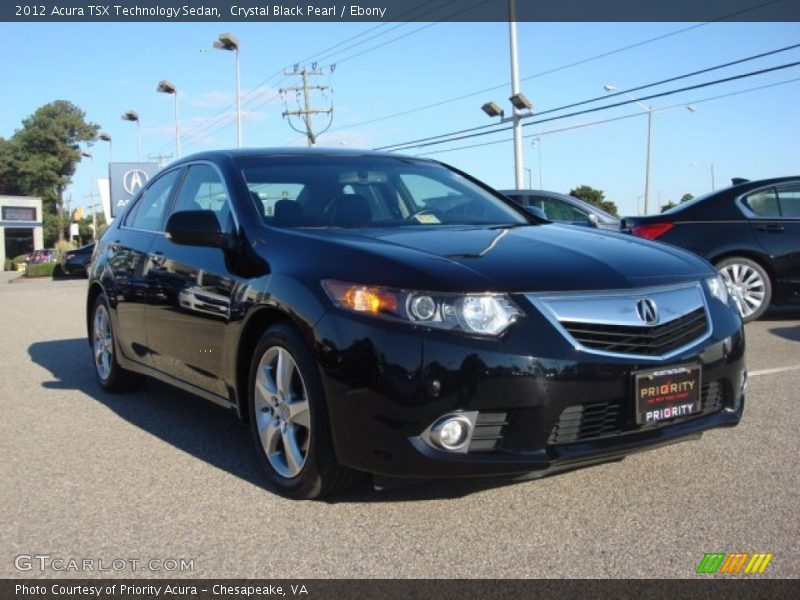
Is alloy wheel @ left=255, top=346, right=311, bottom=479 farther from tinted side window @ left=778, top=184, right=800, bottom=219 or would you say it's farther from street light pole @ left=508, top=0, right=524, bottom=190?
street light pole @ left=508, top=0, right=524, bottom=190

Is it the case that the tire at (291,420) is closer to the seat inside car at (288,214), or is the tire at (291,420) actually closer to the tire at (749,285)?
the seat inside car at (288,214)

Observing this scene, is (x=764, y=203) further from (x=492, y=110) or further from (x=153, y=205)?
(x=492, y=110)

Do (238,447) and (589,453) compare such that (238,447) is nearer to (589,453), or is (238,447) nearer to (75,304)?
(589,453)

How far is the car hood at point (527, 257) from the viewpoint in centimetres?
317

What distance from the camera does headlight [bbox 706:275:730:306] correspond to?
12.0 feet

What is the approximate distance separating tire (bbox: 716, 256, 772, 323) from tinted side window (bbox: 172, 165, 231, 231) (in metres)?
6.04

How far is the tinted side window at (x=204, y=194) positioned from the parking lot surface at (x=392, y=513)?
1.28 metres

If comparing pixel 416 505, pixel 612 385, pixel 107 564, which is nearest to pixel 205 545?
pixel 107 564

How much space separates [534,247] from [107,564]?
6.89 ft

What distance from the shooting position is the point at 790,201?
8836 mm

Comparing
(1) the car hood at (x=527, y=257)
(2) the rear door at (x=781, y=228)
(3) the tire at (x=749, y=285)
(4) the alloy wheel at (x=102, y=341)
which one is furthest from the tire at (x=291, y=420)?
(2) the rear door at (x=781, y=228)

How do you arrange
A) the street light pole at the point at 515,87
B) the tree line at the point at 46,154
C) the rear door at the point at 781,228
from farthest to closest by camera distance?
the tree line at the point at 46,154 → the street light pole at the point at 515,87 → the rear door at the point at 781,228

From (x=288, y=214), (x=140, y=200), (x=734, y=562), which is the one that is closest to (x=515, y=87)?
(x=140, y=200)

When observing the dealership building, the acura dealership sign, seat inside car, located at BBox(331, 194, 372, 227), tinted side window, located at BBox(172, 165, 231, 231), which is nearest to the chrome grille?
seat inside car, located at BBox(331, 194, 372, 227)
